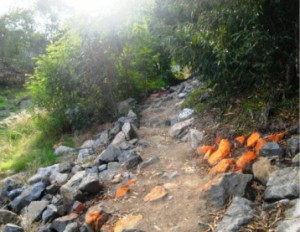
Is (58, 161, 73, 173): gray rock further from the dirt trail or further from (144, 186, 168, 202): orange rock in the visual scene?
(144, 186, 168, 202): orange rock

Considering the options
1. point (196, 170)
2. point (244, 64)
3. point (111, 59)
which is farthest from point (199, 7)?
point (111, 59)

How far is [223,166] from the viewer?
3445mm

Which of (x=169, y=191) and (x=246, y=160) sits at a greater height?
(x=246, y=160)

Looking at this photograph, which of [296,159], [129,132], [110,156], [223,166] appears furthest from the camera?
[129,132]

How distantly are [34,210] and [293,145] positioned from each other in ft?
9.88

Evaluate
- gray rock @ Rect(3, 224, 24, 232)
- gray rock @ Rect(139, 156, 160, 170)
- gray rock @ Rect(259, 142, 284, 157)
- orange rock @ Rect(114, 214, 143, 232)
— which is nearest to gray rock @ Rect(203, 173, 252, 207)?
gray rock @ Rect(259, 142, 284, 157)

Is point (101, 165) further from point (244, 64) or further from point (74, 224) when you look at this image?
point (244, 64)

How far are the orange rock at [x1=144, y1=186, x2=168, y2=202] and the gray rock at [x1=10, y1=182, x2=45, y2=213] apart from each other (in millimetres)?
1814

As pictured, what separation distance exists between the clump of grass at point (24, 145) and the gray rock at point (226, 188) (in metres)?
3.74

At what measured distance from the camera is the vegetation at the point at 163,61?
3.99m

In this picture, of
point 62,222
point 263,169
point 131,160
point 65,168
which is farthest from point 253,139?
point 65,168

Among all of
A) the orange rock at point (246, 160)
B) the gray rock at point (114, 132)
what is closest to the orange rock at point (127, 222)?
the orange rock at point (246, 160)

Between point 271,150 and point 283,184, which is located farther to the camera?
point 271,150

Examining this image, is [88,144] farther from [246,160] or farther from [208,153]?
[246,160]
